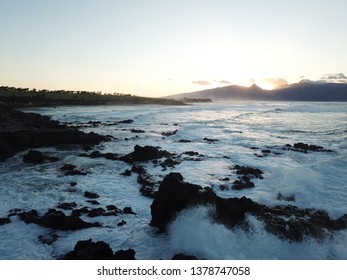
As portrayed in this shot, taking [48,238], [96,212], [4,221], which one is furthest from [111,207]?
[4,221]

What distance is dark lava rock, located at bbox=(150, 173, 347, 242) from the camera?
986cm

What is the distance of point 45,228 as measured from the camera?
1030 centimetres

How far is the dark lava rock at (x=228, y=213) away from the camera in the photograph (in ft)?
32.3

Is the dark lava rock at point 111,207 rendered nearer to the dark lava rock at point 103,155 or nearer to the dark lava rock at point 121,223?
the dark lava rock at point 121,223

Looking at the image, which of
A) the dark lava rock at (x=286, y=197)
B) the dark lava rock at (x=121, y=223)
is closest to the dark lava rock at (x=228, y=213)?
the dark lava rock at (x=121, y=223)

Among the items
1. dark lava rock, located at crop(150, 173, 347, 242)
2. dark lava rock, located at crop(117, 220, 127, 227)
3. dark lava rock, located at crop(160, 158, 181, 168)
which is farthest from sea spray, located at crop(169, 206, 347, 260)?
dark lava rock, located at crop(160, 158, 181, 168)

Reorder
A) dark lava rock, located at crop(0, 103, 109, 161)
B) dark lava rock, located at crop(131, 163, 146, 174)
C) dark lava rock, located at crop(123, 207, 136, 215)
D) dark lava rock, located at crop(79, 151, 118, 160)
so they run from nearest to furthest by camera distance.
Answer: dark lava rock, located at crop(123, 207, 136, 215), dark lava rock, located at crop(131, 163, 146, 174), dark lava rock, located at crop(79, 151, 118, 160), dark lava rock, located at crop(0, 103, 109, 161)

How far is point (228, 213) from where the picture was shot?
991 cm

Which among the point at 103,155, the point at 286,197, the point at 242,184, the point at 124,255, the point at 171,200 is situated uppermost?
the point at 171,200

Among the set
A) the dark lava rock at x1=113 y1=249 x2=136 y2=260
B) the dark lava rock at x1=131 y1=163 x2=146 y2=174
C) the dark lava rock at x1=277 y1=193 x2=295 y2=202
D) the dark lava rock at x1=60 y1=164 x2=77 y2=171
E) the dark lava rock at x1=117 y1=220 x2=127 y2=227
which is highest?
the dark lava rock at x1=113 y1=249 x2=136 y2=260

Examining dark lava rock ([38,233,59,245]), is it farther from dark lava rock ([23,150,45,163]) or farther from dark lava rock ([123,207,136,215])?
dark lava rock ([23,150,45,163])

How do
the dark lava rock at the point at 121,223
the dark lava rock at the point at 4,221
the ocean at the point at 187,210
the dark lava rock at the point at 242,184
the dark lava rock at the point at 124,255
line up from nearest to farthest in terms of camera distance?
1. the dark lava rock at the point at 124,255
2. the ocean at the point at 187,210
3. the dark lava rock at the point at 4,221
4. the dark lava rock at the point at 121,223
5. the dark lava rock at the point at 242,184

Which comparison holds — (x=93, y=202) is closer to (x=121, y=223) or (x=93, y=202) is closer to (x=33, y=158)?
(x=121, y=223)
